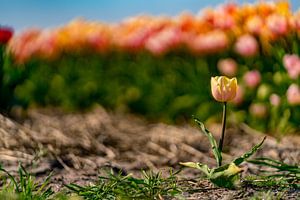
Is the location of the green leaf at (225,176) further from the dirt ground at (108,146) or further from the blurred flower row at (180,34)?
the blurred flower row at (180,34)

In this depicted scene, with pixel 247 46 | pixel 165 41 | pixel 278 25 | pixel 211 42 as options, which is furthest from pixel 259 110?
pixel 165 41

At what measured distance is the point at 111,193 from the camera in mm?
2453

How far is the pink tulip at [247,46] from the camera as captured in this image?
4.96 m

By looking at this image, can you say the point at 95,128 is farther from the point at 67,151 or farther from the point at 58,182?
the point at 58,182

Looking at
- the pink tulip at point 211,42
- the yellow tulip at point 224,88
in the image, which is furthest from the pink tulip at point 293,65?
the yellow tulip at point 224,88

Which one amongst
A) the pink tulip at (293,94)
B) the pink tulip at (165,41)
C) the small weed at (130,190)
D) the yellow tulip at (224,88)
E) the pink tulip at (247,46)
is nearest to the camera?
the small weed at (130,190)

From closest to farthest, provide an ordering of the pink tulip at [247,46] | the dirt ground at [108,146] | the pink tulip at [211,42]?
the dirt ground at [108,146] → the pink tulip at [247,46] → the pink tulip at [211,42]

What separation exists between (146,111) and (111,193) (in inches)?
121

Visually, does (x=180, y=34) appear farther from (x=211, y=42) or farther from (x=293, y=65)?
(x=293, y=65)

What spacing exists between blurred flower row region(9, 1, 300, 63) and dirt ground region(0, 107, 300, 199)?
704 mm

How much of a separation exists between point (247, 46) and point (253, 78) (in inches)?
11.8

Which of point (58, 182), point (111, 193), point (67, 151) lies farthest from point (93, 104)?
point (111, 193)

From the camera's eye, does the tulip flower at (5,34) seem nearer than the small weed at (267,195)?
No

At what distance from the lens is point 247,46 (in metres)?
4.98
